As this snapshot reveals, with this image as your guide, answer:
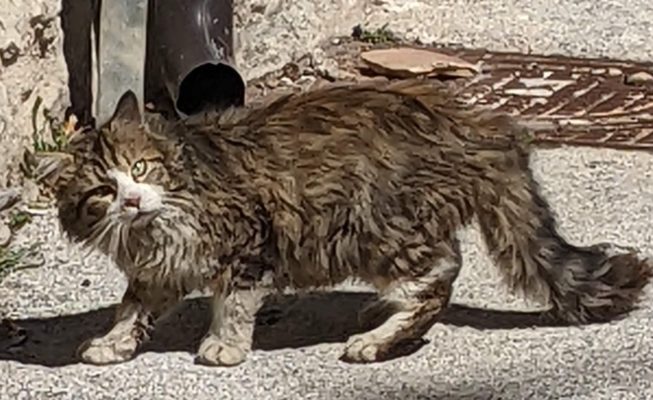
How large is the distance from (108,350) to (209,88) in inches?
72.2

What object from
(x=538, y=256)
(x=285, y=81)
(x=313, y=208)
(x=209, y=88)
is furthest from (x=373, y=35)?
(x=313, y=208)

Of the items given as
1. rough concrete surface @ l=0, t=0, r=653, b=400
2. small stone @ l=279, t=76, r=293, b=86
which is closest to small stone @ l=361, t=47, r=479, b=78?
small stone @ l=279, t=76, r=293, b=86

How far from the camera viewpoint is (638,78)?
27.1ft

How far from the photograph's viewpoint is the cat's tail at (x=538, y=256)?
5.36 m

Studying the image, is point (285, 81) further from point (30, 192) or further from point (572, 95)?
point (30, 192)

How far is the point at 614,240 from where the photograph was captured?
630 cm

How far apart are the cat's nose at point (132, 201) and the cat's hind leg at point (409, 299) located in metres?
0.80

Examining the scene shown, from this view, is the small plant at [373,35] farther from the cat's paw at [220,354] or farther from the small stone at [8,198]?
the cat's paw at [220,354]

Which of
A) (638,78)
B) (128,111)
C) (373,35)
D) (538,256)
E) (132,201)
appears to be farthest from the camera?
(373,35)

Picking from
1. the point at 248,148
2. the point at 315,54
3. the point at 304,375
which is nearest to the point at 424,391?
the point at 304,375

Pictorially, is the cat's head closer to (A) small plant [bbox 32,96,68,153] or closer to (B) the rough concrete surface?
(B) the rough concrete surface

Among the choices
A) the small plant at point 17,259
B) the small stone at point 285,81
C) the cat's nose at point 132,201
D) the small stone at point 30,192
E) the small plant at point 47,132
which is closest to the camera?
the cat's nose at point 132,201

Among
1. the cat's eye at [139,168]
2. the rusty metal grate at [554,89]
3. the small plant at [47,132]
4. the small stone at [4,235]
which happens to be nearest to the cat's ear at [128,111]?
the cat's eye at [139,168]

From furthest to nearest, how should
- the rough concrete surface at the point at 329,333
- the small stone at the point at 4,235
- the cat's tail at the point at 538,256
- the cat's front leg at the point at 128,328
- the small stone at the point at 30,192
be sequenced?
1. the small stone at the point at 30,192
2. the small stone at the point at 4,235
3. the cat's tail at the point at 538,256
4. the cat's front leg at the point at 128,328
5. the rough concrete surface at the point at 329,333
